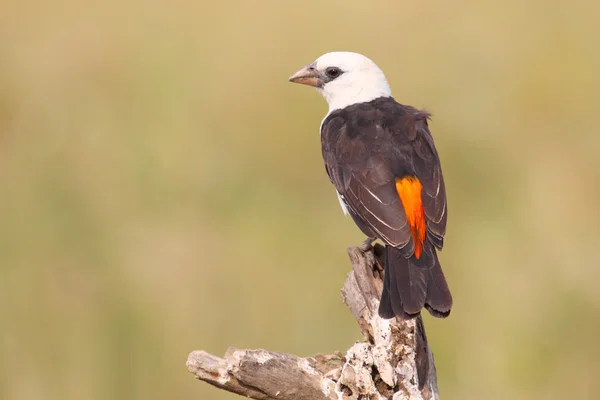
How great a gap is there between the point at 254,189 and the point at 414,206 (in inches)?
132

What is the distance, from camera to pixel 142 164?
9984 mm

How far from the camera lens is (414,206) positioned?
6254 mm

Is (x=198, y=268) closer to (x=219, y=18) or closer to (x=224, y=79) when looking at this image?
(x=224, y=79)

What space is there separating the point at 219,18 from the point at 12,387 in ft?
21.7

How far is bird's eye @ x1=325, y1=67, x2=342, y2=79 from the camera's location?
7.76 m

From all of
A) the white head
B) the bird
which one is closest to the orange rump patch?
the bird

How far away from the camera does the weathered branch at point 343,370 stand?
489 centimetres

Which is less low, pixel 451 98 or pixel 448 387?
pixel 451 98

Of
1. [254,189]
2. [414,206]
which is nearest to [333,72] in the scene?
[414,206]

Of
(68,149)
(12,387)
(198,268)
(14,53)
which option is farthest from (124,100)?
(12,387)

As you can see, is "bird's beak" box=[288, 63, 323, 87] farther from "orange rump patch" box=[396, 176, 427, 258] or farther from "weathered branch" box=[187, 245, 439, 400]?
"weathered branch" box=[187, 245, 439, 400]

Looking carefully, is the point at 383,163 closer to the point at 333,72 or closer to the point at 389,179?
the point at 389,179

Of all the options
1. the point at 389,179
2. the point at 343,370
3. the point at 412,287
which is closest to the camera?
the point at 343,370

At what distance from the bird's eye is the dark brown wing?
0.48m
